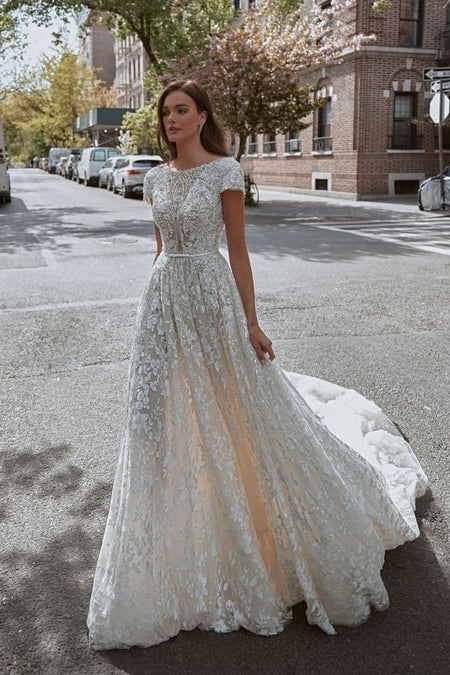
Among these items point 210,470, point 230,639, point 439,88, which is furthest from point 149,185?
point 439,88

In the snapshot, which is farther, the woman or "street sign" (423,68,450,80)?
"street sign" (423,68,450,80)

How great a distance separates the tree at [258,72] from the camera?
789 inches

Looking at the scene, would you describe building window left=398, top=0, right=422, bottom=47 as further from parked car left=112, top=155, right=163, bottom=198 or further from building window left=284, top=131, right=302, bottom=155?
parked car left=112, top=155, right=163, bottom=198

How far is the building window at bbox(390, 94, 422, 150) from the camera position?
86.1 feet

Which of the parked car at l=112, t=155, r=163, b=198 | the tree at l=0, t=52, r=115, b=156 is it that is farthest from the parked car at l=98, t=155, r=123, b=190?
the tree at l=0, t=52, r=115, b=156

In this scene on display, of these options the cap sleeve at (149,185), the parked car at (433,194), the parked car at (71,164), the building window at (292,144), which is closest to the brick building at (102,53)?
the parked car at (71,164)

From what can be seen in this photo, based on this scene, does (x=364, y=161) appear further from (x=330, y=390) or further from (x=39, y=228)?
A: (x=330, y=390)

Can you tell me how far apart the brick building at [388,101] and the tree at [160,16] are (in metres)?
4.71

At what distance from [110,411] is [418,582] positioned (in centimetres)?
271

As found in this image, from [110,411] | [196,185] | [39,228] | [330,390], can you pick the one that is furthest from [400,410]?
[39,228]

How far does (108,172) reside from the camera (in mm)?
33625

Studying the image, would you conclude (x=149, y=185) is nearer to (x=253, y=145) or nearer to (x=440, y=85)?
(x=440, y=85)

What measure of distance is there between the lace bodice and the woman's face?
14cm

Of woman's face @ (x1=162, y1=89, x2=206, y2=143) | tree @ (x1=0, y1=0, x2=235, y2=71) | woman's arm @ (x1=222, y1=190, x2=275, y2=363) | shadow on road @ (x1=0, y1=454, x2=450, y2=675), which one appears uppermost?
tree @ (x1=0, y1=0, x2=235, y2=71)
